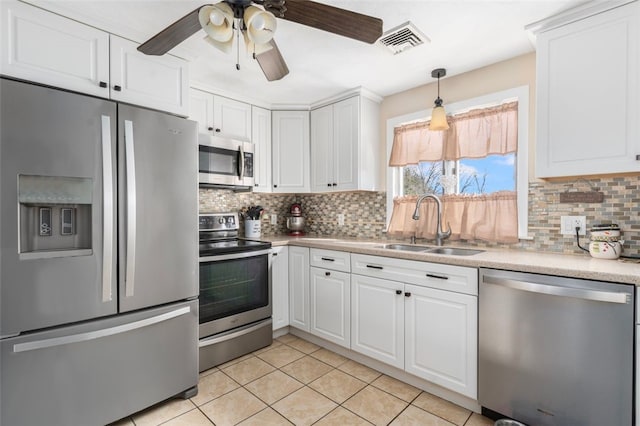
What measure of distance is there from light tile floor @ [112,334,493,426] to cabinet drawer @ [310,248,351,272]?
2.50ft

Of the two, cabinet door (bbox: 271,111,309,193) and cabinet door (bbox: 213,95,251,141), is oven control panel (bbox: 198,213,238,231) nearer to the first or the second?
cabinet door (bbox: 271,111,309,193)

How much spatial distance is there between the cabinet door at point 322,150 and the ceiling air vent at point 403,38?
3.69ft

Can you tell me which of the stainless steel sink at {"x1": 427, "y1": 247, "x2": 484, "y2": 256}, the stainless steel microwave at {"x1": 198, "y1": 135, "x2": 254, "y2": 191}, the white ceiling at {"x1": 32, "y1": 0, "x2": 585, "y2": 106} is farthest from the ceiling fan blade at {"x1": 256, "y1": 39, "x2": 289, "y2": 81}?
the stainless steel sink at {"x1": 427, "y1": 247, "x2": 484, "y2": 256}

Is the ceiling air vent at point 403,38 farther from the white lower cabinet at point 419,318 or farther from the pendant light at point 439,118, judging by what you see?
the white lower cabinet at point 419,318

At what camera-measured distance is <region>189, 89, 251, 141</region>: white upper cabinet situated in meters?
2.66

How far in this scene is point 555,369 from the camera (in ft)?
5.08

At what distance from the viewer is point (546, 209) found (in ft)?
6.99

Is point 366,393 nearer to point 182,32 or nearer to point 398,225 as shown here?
point 398,225

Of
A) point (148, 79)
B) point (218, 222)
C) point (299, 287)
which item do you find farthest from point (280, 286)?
point (148, 79)

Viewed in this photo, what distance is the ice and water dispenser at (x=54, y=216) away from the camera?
58.1 inches

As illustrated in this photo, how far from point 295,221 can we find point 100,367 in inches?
→ 87.5

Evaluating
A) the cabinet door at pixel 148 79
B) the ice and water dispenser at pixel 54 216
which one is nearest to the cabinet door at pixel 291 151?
the cabinet door at pixel 148 79

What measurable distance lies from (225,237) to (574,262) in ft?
8.69

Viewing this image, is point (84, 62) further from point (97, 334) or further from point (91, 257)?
point (97, 334)
